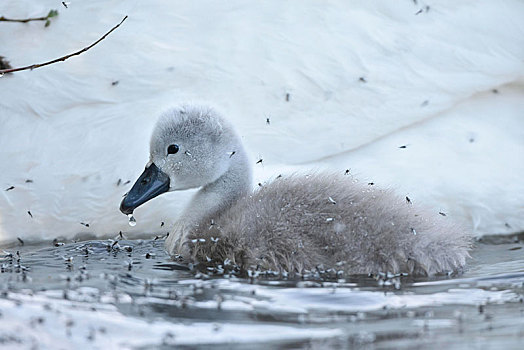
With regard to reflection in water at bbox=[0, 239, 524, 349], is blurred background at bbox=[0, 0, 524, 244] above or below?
above

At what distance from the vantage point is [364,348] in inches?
149

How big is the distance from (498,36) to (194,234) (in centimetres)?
193

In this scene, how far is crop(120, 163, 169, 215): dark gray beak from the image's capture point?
5.29m

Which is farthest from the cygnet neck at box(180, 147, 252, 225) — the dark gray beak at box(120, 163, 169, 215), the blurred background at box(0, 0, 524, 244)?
the blurred background at box(0, 0, 524, 244)

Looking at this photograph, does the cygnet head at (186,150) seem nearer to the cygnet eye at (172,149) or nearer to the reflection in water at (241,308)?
the cygnet eye at (172,149)

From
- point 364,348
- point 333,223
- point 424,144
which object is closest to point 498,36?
point 424,144

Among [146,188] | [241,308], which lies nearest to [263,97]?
[146,188]

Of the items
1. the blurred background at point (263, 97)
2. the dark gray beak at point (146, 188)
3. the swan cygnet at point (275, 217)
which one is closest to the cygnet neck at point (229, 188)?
the swan cygnet at point (275, 217)

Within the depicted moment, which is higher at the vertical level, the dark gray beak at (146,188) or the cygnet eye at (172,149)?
the cygnet eye at (172,149)

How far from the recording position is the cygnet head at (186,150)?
17.6 ft

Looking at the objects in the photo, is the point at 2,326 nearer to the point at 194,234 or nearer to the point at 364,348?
the point at 364,348

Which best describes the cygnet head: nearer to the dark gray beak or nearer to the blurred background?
the dark gray beak

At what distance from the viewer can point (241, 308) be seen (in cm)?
434

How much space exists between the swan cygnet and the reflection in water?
136 millimetres
